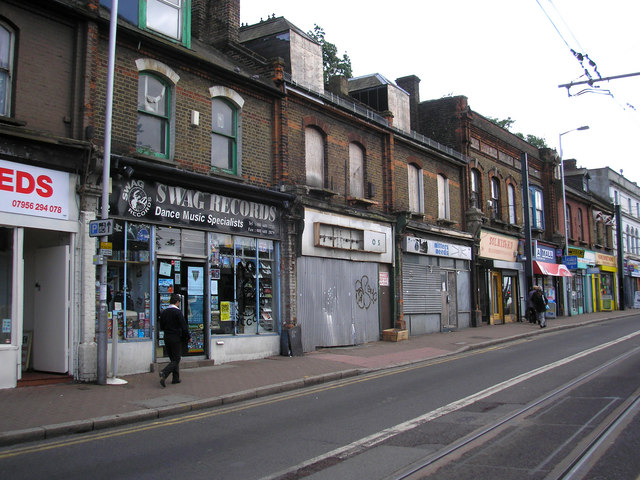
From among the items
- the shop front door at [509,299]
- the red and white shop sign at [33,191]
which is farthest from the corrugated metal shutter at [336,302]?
the shop front door at [509,299]

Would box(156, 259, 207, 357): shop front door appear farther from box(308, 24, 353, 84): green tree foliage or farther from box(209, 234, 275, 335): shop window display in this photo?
box(308, 24, 353, 84): green tree foliage

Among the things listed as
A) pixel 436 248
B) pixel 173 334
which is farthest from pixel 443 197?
pixel 173 334

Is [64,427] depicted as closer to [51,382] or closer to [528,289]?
[51,382]

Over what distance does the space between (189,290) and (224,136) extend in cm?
417

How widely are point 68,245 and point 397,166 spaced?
13.1m

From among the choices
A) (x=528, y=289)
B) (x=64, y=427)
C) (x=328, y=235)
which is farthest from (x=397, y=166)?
(x=64, y=427)

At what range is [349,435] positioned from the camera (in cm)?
705

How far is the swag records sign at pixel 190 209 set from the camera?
472 inches

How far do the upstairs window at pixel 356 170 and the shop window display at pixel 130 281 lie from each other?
821cm

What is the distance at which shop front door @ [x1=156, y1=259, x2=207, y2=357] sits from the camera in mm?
12703

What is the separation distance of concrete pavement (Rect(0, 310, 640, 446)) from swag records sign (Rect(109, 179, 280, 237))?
335cm

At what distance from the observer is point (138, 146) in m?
12.6

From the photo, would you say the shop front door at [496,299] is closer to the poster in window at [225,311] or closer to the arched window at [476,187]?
the arched window at [476,187]

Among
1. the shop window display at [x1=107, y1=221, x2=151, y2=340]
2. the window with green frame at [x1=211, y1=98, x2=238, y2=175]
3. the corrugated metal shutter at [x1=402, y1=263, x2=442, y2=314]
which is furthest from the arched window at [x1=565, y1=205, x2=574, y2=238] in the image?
the shop window display at [x1=107, y1=221, x2=151, y2=340]
